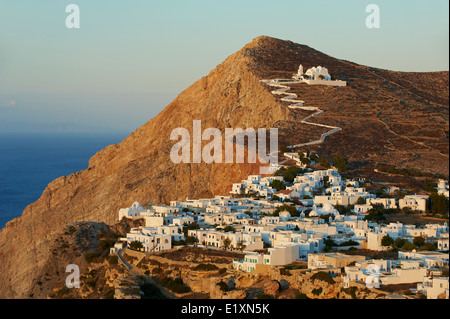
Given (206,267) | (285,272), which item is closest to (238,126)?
(206,267)

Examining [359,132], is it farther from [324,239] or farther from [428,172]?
[324,239]

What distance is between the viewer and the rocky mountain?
54.2 meters

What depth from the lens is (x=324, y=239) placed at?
34.8 meters

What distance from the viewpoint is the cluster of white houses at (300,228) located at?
29.6 meters

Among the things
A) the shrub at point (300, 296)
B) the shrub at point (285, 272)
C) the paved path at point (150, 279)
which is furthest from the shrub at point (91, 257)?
the shrub at point (300, 296)

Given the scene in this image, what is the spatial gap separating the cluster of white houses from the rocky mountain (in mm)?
5671

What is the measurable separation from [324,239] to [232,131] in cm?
3025

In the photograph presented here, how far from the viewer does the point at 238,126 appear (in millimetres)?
67125

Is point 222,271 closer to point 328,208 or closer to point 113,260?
point 113,260

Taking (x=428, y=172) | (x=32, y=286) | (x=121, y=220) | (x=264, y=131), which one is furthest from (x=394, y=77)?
(x=32, y=286)

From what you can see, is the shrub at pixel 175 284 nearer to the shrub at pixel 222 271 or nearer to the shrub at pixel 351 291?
the shrub at pixel 222 271

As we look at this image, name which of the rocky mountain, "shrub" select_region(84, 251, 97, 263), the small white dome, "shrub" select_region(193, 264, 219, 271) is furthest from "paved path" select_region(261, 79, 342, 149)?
"shrub" select_region(193, 264, 219, 271)

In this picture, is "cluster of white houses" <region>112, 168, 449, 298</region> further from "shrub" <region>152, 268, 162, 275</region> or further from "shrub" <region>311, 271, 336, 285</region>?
"shrub" <region>152, 268, 162, 275</region>

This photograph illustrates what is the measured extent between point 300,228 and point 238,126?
101ft
